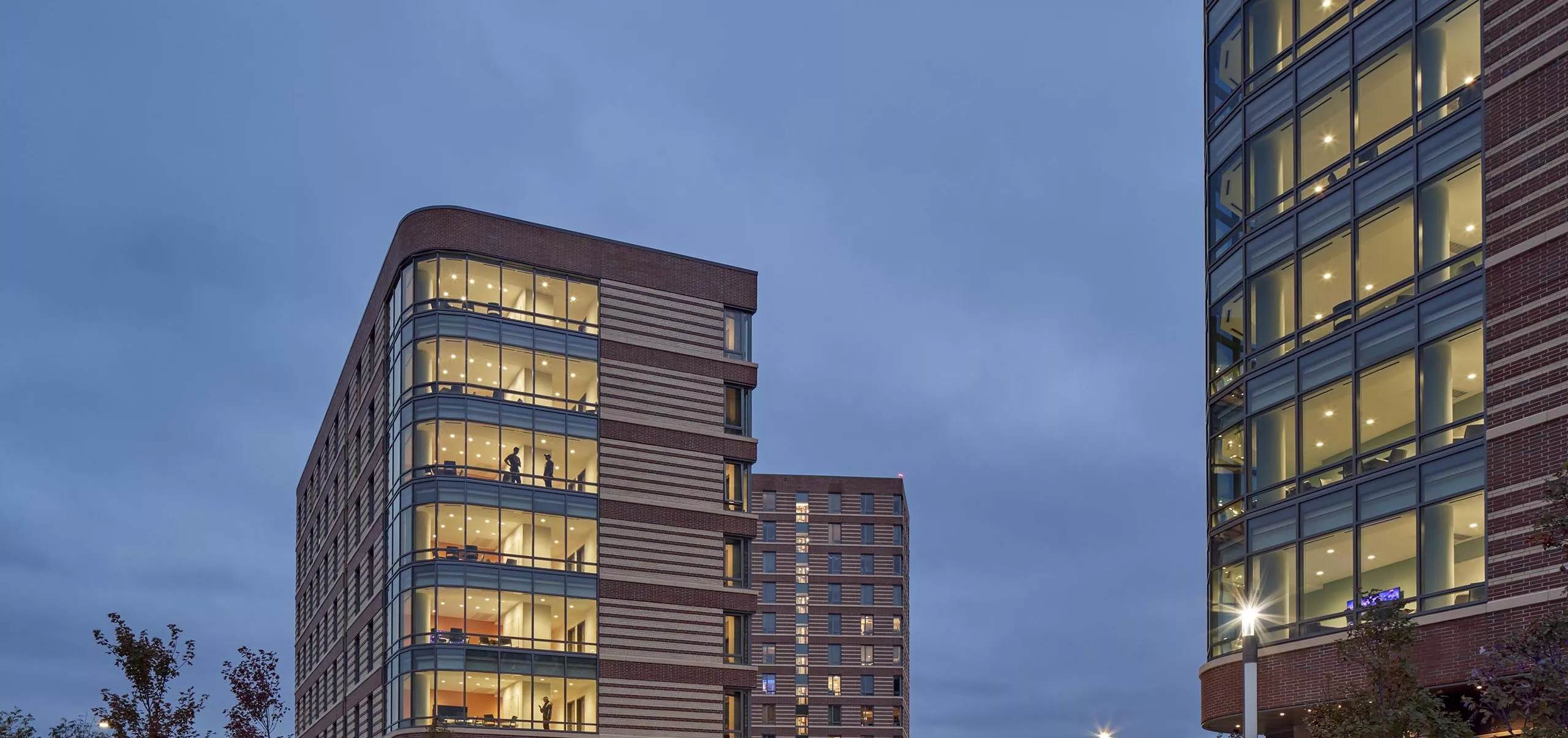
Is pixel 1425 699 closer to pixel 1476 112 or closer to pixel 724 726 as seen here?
pixel 1476 112

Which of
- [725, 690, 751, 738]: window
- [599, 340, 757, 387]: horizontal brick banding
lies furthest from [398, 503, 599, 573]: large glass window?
[725, 690, 751, 738]: window

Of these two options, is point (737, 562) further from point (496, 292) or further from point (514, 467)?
point (496, 292)

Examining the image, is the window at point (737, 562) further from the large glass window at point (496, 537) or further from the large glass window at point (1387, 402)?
the large glass window at point (1387, 402)

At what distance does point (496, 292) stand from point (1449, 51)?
36580 mm

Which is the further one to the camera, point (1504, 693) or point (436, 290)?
point (436, 290)

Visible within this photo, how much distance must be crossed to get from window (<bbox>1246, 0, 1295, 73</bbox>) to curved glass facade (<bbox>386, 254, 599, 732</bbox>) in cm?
2934

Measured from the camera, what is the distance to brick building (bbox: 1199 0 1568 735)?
27641 millimetres

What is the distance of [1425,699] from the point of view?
25156mm

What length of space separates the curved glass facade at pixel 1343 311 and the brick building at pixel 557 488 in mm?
25733

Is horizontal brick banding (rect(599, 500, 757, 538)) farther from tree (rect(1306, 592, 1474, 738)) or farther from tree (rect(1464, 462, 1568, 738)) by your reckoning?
tree (rect(1464, 462, 1568, 738))

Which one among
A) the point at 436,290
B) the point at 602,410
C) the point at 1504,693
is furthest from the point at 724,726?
the point at 1504,693

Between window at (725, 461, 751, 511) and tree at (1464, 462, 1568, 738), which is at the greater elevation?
window at (725, 461, 751, 511)

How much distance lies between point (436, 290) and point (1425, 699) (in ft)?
133

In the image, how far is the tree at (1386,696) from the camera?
81.3 ft
